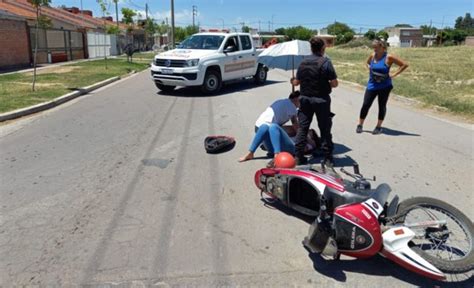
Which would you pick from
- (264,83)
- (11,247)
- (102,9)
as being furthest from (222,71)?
(102,9)

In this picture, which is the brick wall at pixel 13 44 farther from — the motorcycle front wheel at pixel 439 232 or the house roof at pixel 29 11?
the motorcycle front wheel at pixel 439 232

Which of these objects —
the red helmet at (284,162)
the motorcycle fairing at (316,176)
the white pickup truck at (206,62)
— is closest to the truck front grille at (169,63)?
the white pickup truck at (206,62)

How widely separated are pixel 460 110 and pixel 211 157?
745cm

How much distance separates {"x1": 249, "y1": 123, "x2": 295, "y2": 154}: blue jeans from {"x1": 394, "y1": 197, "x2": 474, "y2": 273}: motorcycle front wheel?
2.43m

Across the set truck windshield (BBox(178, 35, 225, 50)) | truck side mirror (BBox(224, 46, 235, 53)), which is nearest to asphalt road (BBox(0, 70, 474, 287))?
truck side mirror (BBox(224, 46, 235, 53))

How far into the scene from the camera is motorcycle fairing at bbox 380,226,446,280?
2.99m

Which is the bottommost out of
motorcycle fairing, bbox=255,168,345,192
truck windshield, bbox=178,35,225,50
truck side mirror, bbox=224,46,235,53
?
motorcycle fairing, bbox=255,168,345,192

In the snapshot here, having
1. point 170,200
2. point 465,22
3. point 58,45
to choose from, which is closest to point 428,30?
point 465,22

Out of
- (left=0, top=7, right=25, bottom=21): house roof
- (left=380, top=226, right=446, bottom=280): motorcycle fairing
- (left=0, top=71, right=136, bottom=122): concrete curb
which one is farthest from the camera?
(left=0, top=7, right=25, bottom=21): house roof

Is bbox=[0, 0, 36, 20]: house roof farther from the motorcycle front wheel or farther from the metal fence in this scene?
the motorcycle front wheel

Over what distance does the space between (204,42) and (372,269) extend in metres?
11.9

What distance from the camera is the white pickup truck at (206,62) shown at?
1275 centimetres

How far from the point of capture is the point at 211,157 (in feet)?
20.4

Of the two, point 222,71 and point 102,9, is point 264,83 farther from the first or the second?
point 102,9
